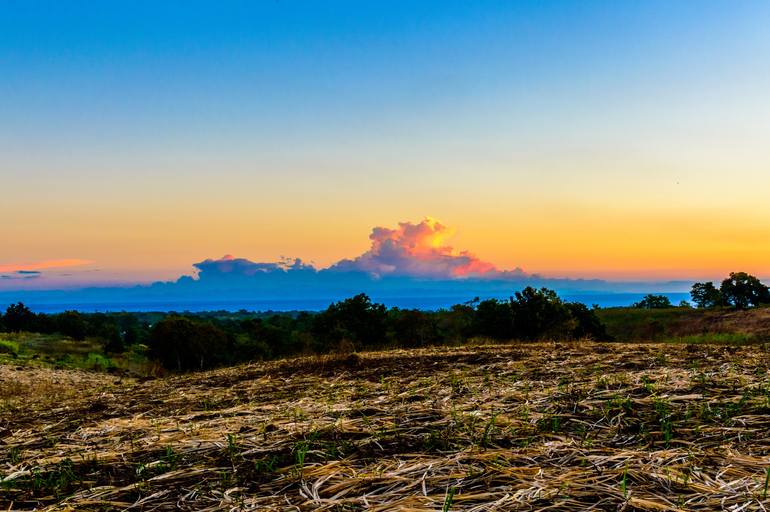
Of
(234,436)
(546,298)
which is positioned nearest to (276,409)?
(234,436)

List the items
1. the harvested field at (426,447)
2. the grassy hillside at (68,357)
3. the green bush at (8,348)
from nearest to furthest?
1. the harvested field at (426,447)
2. the grassy hillside at (68,357)
3. the green bush at (8,348)

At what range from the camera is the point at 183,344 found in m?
24.4

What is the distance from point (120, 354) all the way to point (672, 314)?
43.5 meters

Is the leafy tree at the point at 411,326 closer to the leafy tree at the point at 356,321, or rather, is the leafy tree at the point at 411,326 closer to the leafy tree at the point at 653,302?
the leafy tree at the point at 356,321

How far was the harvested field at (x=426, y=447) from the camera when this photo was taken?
9.71 ft

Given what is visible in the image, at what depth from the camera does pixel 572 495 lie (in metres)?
2.85

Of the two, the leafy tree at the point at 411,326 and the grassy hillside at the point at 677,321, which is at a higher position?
the leafy tree at the point at 411,326

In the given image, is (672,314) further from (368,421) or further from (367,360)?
(368,421)

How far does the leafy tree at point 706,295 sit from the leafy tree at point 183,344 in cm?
4193

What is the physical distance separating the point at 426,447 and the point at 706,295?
56.2 metres

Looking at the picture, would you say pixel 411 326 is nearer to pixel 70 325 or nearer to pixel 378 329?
pixel 378 329

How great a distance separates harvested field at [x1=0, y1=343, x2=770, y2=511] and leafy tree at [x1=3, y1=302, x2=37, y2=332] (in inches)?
1893

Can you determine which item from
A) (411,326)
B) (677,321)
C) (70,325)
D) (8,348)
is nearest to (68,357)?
(8,348)

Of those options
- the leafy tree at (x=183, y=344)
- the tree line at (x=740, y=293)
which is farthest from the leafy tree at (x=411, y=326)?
the tree line at (x=740, y=293)
